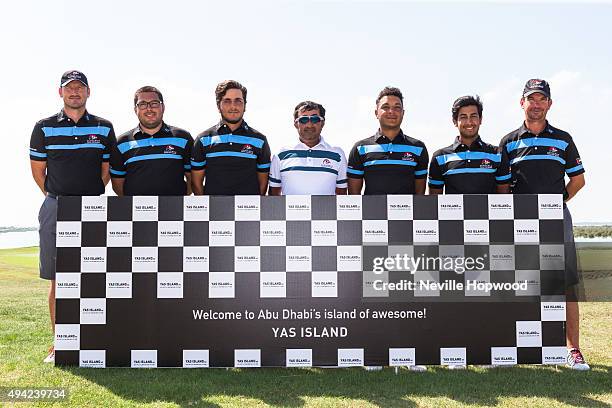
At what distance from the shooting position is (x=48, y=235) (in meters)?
4.28

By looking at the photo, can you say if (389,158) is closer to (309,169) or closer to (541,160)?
(309,169)

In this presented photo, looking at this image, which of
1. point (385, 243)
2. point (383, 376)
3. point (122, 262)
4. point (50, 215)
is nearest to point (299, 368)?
point (383, 376)

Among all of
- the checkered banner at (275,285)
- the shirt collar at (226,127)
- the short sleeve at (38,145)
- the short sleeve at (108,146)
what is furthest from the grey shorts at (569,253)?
the short sleeve at (38,145)

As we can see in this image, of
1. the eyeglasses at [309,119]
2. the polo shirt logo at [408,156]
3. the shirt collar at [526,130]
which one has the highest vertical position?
the eyeglasses at [309,119]

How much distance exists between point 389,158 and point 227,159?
48.7 inches

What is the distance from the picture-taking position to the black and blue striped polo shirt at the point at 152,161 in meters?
4.09

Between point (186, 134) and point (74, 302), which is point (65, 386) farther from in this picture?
point (186, 134)

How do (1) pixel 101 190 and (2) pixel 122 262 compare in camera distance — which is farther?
(1) pixel 101 190

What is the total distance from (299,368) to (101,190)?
6.84ft

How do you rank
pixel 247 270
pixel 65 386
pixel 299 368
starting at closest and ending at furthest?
pixel 65 386
pixel 247 270
pixel 299 368

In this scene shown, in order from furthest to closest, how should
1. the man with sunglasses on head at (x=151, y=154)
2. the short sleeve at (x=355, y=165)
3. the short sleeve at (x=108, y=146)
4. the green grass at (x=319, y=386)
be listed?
1. the short sleeve at (x=108, y=146)
2. the short sleeve at (x=355, y=165)
3. the man with sunglasses on head at (x=151, y=154)
4. the green grass at (x=319, y=386)

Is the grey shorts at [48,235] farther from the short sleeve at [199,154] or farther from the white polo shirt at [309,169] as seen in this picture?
the white polo shirt at [309,169]

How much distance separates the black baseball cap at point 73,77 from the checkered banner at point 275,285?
1073 mm

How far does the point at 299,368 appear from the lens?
4.09 meters
